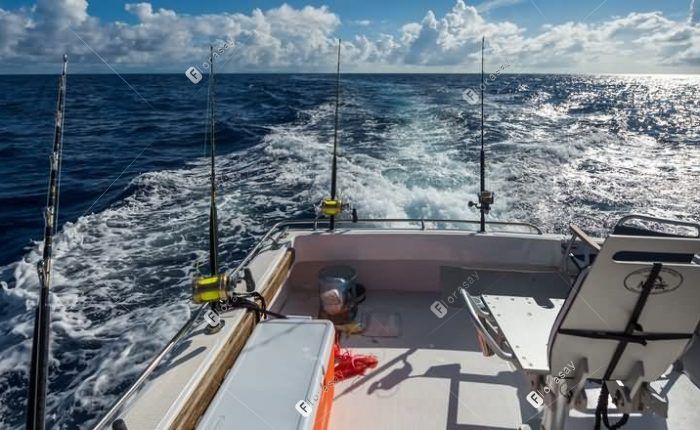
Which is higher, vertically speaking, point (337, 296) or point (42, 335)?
point (42, 335)

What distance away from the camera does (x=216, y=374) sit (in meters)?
1.76

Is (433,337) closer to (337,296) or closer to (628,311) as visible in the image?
(337,296)

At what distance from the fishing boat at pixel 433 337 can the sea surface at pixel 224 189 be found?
187cm

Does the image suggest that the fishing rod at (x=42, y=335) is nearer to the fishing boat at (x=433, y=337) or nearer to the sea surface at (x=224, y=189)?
the fishing boat at (x=433, y=337)

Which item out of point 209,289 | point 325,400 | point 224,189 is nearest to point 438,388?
point 325,400

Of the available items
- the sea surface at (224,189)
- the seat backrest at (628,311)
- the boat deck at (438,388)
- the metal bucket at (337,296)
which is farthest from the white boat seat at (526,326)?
the sea surface at (224,189)

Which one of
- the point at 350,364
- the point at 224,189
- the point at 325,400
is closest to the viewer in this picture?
the point at 325,400

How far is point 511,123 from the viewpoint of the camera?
13.8 m

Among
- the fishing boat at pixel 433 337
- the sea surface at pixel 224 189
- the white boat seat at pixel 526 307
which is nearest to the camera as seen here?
the fishing boat at pixel 433 337

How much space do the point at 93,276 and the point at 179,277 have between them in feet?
3.36

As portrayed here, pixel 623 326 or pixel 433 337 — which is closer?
pixel 623 326

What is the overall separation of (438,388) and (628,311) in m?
1.29

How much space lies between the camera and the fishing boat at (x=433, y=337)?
1.27 meters

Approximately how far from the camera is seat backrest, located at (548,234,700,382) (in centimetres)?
116
